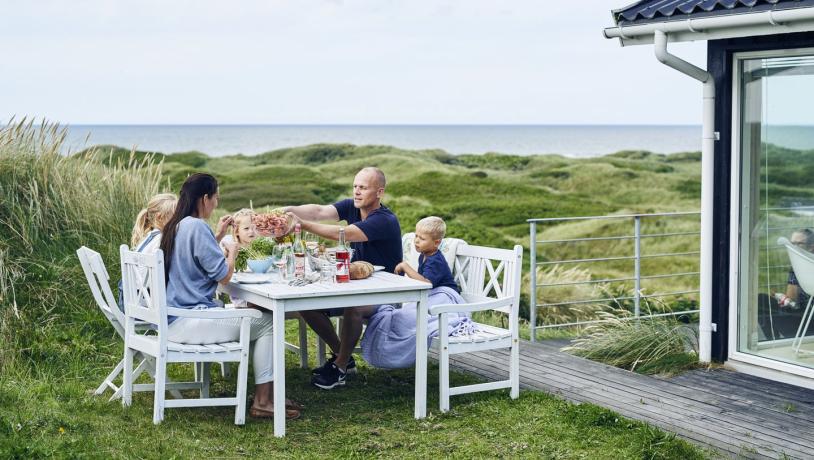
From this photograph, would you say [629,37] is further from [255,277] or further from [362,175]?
[255,277]

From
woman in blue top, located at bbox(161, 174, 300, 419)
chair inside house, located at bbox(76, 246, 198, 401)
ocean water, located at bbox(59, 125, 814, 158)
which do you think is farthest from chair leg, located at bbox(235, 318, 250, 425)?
ocean water, located at bbox(59, 125, 814, 158)

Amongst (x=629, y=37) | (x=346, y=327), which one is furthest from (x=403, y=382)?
(x=629, y=37)

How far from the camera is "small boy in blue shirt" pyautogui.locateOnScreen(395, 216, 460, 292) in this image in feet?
20.0

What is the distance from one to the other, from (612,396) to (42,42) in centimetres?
4017

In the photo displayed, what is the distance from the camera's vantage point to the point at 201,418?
557 centimetres

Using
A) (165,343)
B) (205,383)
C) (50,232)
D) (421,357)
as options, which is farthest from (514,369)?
(50,232)

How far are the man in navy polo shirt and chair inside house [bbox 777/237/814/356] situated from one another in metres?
2.72

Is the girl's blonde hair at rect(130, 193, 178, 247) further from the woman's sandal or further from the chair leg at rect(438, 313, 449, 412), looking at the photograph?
the chair leg at rect(438, 313, 449, 412)

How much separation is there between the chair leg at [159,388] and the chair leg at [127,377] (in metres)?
0.43

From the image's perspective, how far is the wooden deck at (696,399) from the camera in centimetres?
512

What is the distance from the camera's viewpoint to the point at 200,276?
5445 millimetres

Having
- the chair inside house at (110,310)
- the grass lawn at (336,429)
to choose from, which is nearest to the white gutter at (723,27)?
the grass lawn at (336,429)

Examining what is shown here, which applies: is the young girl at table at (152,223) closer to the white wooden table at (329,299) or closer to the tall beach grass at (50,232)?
the white wooden table at (329,299)

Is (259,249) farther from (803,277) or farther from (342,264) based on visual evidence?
(803,277)
